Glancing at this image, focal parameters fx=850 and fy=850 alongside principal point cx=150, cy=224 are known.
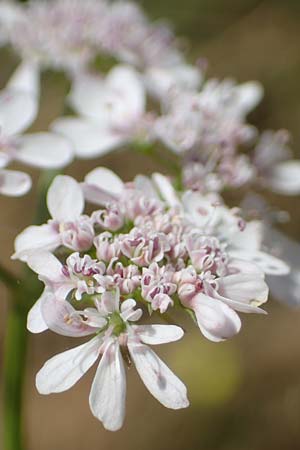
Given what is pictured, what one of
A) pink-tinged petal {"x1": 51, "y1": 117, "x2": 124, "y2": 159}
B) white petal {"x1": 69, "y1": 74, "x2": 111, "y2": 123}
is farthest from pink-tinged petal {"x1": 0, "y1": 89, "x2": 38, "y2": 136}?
white petal {"x1": 69, "y1": 74, "x2": 111, "y2": 123}

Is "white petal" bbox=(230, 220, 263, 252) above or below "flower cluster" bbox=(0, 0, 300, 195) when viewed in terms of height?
below

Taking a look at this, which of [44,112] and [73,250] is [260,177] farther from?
[44,112]

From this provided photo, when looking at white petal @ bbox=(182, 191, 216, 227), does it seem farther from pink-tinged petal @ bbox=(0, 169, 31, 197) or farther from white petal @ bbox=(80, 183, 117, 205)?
pink-tinged petal @ bbox=(0, 169, 31, 197)

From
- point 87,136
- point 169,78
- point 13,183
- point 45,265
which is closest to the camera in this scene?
point 45,265

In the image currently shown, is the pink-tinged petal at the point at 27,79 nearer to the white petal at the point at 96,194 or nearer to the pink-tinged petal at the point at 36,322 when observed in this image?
the white petal at the point at 96,194

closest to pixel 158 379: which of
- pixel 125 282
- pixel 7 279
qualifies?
pixel 125 282

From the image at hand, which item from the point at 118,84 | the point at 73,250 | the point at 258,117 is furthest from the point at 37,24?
the point at 258,117

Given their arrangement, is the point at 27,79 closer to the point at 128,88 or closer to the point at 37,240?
the point at 128,88
